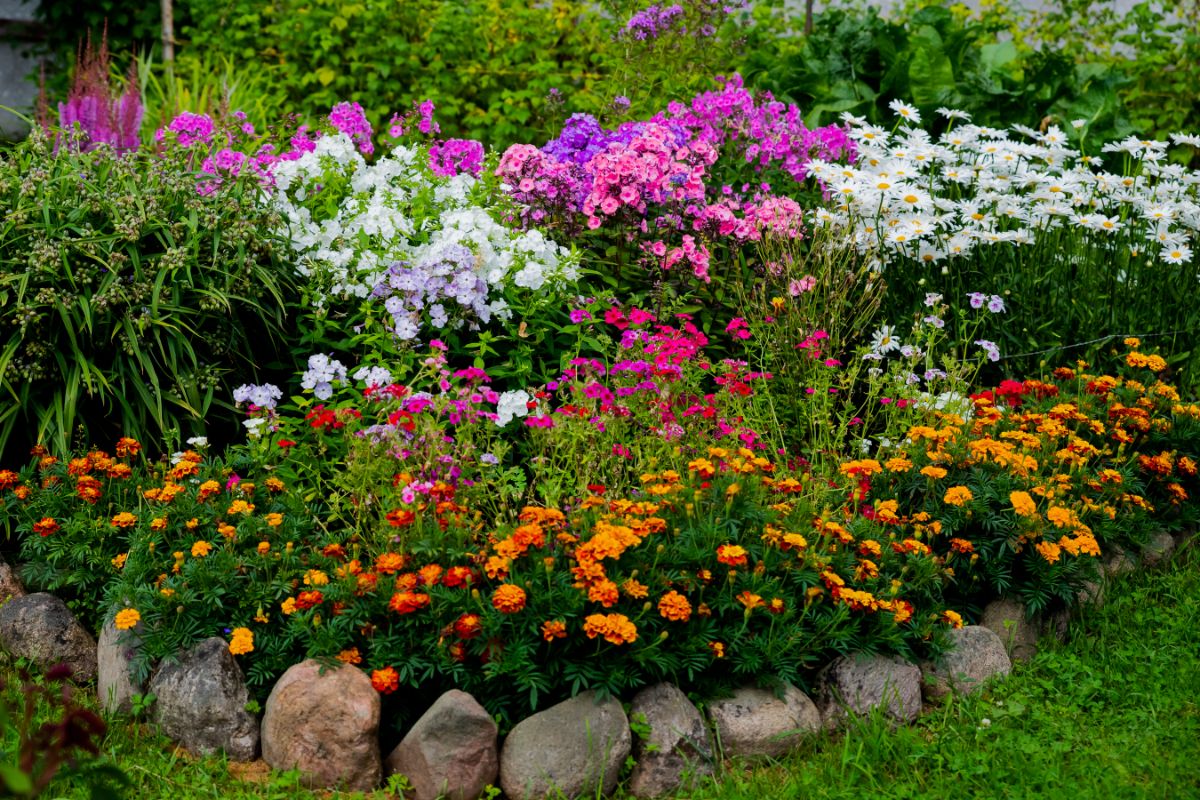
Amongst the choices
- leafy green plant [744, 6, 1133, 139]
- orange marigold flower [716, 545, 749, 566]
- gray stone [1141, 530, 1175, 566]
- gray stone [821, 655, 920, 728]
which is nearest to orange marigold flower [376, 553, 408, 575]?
orange marigold flower [716, 545, 749, 566]

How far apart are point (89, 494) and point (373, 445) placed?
0.91 metres

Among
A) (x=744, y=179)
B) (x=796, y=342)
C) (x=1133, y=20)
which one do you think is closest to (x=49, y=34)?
(x=744, y=179)

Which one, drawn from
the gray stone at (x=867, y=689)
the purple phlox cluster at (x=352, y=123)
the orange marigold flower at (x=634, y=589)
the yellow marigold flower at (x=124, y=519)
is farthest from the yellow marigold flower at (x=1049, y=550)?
the purple phlox cluster at (x=352, y=123)

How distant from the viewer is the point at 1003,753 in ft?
9.97

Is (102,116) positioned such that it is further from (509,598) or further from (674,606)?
(674,606)

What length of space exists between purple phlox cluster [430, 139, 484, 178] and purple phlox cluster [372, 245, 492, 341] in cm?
115

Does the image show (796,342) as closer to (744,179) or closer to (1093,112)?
(744,179)

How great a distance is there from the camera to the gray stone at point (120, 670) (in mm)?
3232

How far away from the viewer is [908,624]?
3377mm

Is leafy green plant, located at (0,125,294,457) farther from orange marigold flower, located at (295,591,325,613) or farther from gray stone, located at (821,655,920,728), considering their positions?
gray stone, located at (821,655,920,728)

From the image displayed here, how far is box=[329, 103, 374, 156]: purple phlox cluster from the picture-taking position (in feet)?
17.1

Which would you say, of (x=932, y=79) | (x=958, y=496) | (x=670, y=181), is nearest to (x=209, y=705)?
(x=958, y=496)

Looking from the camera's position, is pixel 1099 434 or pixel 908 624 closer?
pixel 908 624

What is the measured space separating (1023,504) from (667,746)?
1370 millimetres
